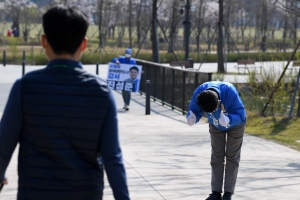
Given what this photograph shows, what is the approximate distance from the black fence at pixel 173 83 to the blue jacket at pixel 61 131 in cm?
1233

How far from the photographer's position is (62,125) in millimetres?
3439

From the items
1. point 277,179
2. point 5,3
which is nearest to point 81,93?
point 277,179

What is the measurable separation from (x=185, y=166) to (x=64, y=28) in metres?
6.38

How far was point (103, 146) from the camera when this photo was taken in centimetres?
350

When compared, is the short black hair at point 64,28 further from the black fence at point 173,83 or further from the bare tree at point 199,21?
the bare tree at point 199,21

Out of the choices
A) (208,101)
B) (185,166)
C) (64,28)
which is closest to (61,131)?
(64,28)

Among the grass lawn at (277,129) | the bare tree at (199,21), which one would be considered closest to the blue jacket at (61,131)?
the grass lawn at (277,129)

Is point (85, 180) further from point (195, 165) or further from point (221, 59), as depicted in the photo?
point (221, 59)

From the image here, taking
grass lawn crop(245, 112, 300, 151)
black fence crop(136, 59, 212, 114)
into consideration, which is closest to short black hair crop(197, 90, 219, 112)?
grass lawn crop(245, 112, 300, 151)

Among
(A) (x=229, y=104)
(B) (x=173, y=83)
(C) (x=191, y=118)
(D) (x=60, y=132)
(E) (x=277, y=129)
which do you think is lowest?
(E) (x=277, y=129)

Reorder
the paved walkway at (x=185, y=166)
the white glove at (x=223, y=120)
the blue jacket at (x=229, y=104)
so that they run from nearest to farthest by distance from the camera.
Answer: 1. the white glove at (x=223, y=120)
2. the blue jacket at (x=229, y=104)
3. the paved walkway at (x=185, y=166)

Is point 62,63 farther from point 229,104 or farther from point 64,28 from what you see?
point 229,104

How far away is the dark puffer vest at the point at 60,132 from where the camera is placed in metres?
3.42

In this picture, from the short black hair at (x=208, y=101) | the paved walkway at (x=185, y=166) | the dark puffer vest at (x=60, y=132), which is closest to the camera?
the dark puffer vest at (x=60, y=132)
